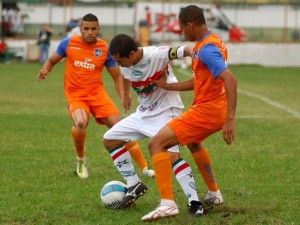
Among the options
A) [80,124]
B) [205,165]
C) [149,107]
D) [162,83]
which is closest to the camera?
[162,83]

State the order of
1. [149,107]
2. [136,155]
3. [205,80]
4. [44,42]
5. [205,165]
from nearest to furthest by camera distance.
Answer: [205,80] → [205,165] → [149,107] → [136,155] → [44,42]

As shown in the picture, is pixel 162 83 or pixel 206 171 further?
pixel 206 171

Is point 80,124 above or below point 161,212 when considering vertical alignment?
above

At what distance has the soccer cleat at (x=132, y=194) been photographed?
9.06m

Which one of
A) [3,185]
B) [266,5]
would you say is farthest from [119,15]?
[3,185]

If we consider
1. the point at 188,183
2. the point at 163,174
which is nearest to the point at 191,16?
the point at 163,174

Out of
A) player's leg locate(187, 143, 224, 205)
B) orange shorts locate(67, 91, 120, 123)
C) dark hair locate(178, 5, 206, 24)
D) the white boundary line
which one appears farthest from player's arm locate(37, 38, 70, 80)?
the white boundary line

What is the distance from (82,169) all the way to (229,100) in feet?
11.9

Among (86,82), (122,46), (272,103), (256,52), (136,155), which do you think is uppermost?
(122,46)

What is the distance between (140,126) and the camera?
9.20 metres

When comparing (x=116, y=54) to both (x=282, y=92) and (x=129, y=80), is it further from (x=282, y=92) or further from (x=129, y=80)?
(x=282, y=92)

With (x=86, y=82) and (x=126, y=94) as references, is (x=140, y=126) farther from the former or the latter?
(x=86, y=82)

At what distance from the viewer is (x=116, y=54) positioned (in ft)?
28.5

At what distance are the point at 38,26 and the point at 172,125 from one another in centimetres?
3673
